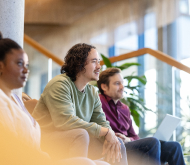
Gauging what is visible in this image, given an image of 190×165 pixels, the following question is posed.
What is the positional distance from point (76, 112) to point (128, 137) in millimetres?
690

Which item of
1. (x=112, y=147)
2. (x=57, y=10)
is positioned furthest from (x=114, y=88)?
(x=57, y=10)

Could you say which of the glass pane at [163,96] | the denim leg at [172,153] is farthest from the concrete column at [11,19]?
the glass pane at [163,96]

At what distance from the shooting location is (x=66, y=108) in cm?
162

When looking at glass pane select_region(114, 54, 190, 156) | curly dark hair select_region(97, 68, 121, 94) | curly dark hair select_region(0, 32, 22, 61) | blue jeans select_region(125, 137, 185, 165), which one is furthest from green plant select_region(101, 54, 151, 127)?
curly dark hair select_region(0, 32, 22, 61)

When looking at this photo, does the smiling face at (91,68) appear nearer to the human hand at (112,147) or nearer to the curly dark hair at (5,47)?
the human hand at (112,147)

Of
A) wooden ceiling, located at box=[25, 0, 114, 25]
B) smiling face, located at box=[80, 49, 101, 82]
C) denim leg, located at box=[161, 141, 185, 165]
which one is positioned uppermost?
wooden ceiling, located at box=[25, 0, 114, 25]

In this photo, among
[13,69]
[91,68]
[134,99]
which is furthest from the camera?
[134,99]

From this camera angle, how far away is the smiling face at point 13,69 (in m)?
0.97

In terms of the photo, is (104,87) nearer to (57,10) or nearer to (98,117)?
(98,117)

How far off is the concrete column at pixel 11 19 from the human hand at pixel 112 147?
0.68 metres

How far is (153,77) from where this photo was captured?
3.31m

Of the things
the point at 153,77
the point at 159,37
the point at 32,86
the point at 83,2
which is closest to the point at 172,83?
the point at 153,77

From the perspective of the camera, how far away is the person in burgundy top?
2.07 meters

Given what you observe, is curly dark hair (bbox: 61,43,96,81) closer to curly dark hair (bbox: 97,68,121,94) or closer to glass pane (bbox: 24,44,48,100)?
curly dark hair (bbox: 97,68,121,94)
